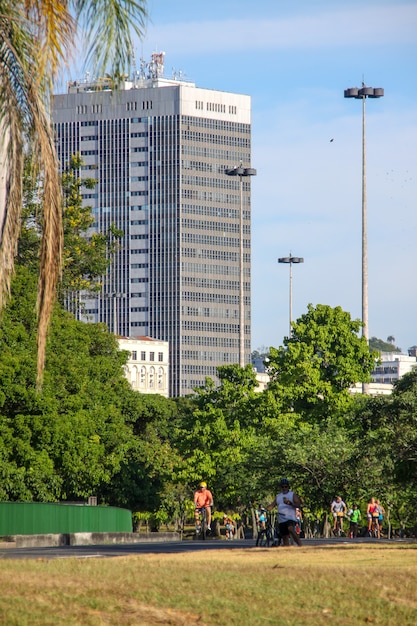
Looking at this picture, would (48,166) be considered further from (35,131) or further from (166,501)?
(166,501)


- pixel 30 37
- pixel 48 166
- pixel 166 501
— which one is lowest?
pixel 166 501

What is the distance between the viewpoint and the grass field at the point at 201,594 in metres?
13.0

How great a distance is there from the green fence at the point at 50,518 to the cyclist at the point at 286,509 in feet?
34.1

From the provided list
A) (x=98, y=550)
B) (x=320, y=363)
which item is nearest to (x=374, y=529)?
(x=98, y=550)

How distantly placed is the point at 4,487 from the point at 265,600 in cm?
3390

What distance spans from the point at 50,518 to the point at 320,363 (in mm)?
35460

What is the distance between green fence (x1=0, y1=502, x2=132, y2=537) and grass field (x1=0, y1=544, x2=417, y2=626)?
16484mm

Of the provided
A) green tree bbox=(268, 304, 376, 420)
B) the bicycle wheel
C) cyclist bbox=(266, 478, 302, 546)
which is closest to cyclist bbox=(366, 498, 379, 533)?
the bicycle wheel

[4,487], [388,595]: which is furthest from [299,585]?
[4,487]

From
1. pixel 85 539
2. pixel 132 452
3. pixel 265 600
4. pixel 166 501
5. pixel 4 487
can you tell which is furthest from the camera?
pixel 166 501

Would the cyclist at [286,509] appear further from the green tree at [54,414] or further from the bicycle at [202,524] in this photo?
the green tree at [54,414]

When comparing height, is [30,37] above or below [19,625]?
above

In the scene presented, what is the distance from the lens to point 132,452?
2557 inches

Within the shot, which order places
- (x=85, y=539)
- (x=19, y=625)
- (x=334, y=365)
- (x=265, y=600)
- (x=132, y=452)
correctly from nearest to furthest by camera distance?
(x=19, y=625)
(x=265, y=600)
(x=85, y=539)
(x=132, y=452)
(x=334, y=365)
